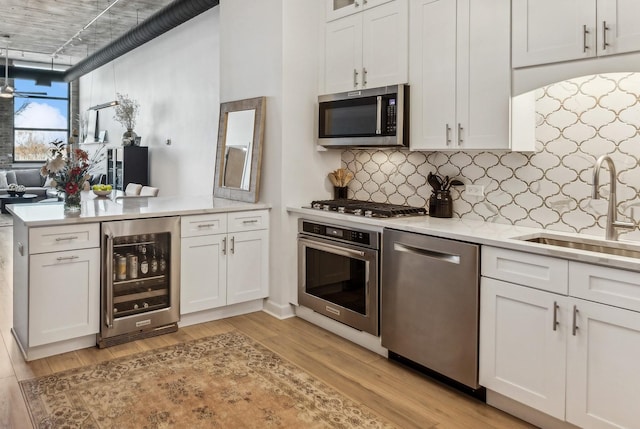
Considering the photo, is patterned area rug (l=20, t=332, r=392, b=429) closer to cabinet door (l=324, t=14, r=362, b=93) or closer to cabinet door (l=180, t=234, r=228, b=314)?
cabinet door (l=180, t=234, r=228, b=314)

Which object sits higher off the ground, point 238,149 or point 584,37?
point 584,37

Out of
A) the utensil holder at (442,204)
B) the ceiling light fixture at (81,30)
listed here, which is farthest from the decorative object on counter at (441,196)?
the ceiling light fixture at (81,30)

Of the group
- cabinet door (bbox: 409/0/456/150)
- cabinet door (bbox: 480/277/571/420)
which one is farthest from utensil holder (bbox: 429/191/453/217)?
cabinet door (bbox: 480/277/571/420)

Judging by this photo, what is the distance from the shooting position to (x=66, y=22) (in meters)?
7.88

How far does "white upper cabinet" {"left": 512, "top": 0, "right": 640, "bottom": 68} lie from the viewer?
2.24m

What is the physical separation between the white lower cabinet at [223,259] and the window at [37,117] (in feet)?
33.2

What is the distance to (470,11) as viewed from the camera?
290 cm

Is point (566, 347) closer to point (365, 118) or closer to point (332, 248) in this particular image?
point (332, 248)

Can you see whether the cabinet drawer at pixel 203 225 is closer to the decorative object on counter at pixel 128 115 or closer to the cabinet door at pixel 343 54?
the cabinet door at pixel 343 54

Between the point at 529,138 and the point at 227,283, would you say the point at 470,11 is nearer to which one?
the point at 529,138

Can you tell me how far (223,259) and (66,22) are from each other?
6.24 meters

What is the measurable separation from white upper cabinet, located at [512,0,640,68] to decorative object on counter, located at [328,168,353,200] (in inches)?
71.5

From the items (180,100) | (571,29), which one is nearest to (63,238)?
(571,29)

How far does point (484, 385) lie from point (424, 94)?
1.82 metres
